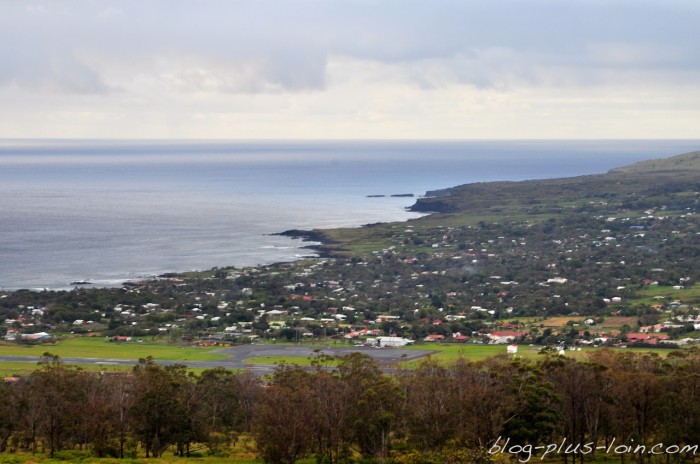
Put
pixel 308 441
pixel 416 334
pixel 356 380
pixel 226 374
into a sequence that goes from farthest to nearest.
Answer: pixel 416 334
pixel 226 374
pixel 356 380
pixel 308 441

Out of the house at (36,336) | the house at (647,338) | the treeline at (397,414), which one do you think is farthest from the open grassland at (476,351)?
the house at (36,336)

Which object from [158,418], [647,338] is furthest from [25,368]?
[647,338]

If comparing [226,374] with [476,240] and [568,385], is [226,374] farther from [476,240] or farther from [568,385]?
[476,240]

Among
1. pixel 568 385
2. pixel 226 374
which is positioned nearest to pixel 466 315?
pixel 226 374

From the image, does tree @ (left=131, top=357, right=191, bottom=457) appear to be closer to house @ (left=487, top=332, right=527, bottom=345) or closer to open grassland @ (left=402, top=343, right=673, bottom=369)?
open grassland @ (left=402, top=343, right=673, bottom=369)

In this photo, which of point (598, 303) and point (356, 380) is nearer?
point (356, 380)

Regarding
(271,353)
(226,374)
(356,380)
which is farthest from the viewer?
(271,353)

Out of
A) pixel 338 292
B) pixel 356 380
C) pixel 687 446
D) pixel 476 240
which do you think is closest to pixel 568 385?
pixel 687 446

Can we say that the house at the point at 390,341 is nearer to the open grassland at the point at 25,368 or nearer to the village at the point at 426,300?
the village at the point at 426,300
